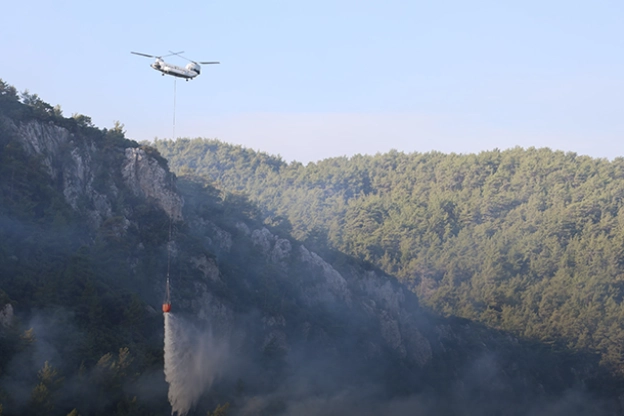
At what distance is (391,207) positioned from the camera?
520 ft

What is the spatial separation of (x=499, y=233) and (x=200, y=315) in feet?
217

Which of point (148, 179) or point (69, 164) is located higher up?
point (69, 164)

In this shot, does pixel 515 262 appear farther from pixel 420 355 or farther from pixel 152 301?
pixel 152 301

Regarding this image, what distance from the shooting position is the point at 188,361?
70.1 metres

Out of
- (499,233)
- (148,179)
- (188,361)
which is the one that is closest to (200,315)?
(188,361)

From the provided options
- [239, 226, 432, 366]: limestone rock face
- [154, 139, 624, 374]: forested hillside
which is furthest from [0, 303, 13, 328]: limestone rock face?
[154, 139, 624, 374]: forested hillside

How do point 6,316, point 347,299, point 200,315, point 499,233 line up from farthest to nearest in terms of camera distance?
1. point 499,233
2. point 347,299
3. point 200,315
4. point 6,316

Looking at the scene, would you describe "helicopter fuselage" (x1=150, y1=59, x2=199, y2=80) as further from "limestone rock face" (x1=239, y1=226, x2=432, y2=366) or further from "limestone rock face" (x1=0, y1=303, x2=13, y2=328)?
"limestone rock face" (x1=239, y1=226, x2=432, y2=366)

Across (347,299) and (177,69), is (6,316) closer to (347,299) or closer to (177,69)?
(177,69)

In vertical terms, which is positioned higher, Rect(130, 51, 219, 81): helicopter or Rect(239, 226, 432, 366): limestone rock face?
Rect(130, 51, 219, 81): helicopter

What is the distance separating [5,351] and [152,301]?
23.5 metres

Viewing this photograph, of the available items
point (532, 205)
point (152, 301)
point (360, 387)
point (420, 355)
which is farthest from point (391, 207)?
point (152, 301)

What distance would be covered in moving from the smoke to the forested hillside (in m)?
51.0

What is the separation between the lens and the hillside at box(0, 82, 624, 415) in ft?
198
